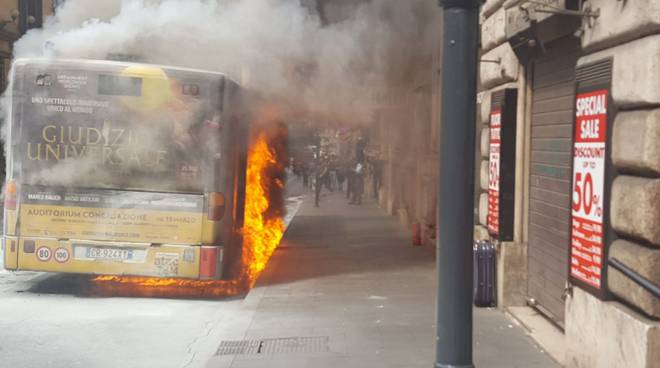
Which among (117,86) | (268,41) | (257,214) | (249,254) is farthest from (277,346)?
(257,214)

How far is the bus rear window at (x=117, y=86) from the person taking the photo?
8.69m

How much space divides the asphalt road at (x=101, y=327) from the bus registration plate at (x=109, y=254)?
53 centimetres

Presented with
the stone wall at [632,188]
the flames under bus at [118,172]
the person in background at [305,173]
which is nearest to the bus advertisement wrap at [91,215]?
the flames under bus at [118,172]

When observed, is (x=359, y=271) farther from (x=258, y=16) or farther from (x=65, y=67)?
(x=65, y=67)

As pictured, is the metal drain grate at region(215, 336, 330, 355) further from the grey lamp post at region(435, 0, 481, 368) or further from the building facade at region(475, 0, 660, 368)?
the grey lamp post at region(435, 0, 481, 368)

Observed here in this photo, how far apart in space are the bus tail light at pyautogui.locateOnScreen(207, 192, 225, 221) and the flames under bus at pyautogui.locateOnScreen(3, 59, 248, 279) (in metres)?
0.01

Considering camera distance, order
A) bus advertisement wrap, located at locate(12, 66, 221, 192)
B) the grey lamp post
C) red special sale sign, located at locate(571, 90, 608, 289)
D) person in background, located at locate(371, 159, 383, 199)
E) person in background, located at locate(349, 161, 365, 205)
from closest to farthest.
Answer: the grey lamp post
red special sale sign, located at locate(571, 90, 608, 289)
bus advertisement wrap, located at locate(12, 66, 221, 192)
person in background, located at locate(371, 159, 383, 199)
person in background, located at locate(349, 161, 365, 205)

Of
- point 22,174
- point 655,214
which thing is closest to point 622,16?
point 655,214

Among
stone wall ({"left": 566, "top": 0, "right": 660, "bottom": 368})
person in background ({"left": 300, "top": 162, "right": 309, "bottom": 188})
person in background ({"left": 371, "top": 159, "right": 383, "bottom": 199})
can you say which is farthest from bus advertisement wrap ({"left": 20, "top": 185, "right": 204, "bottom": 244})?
person in background ({"left": 300, "top": 162, "right": 309, "bottom": 188})

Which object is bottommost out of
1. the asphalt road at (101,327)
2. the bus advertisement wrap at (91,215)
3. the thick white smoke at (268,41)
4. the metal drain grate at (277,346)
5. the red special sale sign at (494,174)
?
the asphalt road at (101,327)

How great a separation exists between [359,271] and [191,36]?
402cm

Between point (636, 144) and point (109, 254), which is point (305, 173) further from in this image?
point (636, 144)

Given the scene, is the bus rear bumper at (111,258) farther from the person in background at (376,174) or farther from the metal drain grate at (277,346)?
the person in background at (376,174)

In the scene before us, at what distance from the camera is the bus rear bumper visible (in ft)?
28.6
